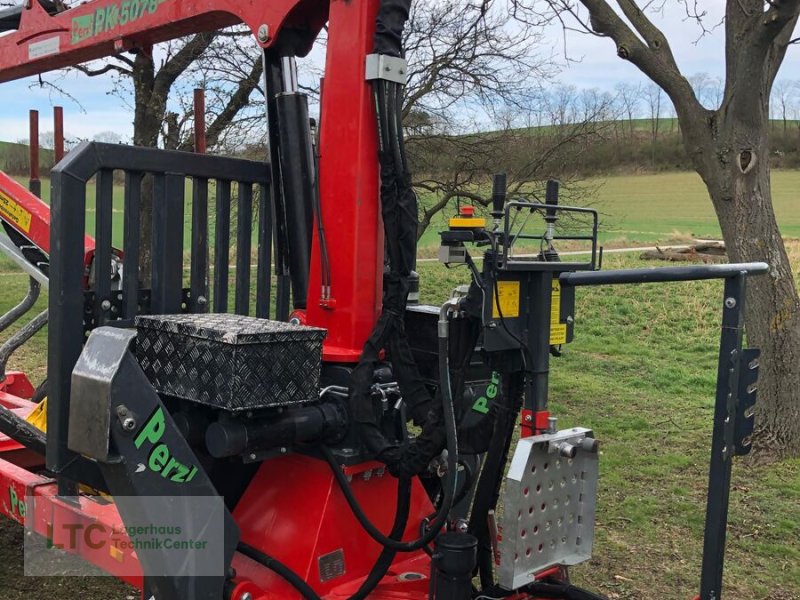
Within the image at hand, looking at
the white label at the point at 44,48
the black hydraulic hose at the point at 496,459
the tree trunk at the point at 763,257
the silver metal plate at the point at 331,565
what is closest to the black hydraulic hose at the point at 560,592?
the black hydraulic hose at the point at 496,459

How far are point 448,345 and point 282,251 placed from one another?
1070 mm

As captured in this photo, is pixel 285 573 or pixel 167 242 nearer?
pixel 285 573

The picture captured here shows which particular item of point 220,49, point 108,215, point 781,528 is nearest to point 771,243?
point 781,528

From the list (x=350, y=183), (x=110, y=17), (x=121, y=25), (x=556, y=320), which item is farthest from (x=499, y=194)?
(x=110, y=17)

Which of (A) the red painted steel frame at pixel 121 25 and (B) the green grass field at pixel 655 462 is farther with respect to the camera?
(B) the green grass field at pixel 655 462

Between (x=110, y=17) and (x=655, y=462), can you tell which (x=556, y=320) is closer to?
(x=110, y=17)

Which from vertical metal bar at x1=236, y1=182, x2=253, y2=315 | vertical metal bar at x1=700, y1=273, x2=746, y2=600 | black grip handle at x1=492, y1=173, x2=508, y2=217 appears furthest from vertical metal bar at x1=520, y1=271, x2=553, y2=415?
vertical metal bar at x1=236, y1=182, x2=253, y2=315

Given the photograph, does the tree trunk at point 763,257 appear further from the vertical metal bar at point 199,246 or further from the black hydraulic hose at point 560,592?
the vertical metal bar at point 199,246

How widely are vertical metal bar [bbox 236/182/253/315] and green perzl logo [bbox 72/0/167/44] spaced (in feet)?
3.00

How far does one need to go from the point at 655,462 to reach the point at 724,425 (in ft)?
11.6

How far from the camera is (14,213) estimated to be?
4.27m

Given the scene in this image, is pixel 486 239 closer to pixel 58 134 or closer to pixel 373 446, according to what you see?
pixel 373 446

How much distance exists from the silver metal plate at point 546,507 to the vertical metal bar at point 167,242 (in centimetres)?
140

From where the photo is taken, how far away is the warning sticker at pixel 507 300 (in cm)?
255
